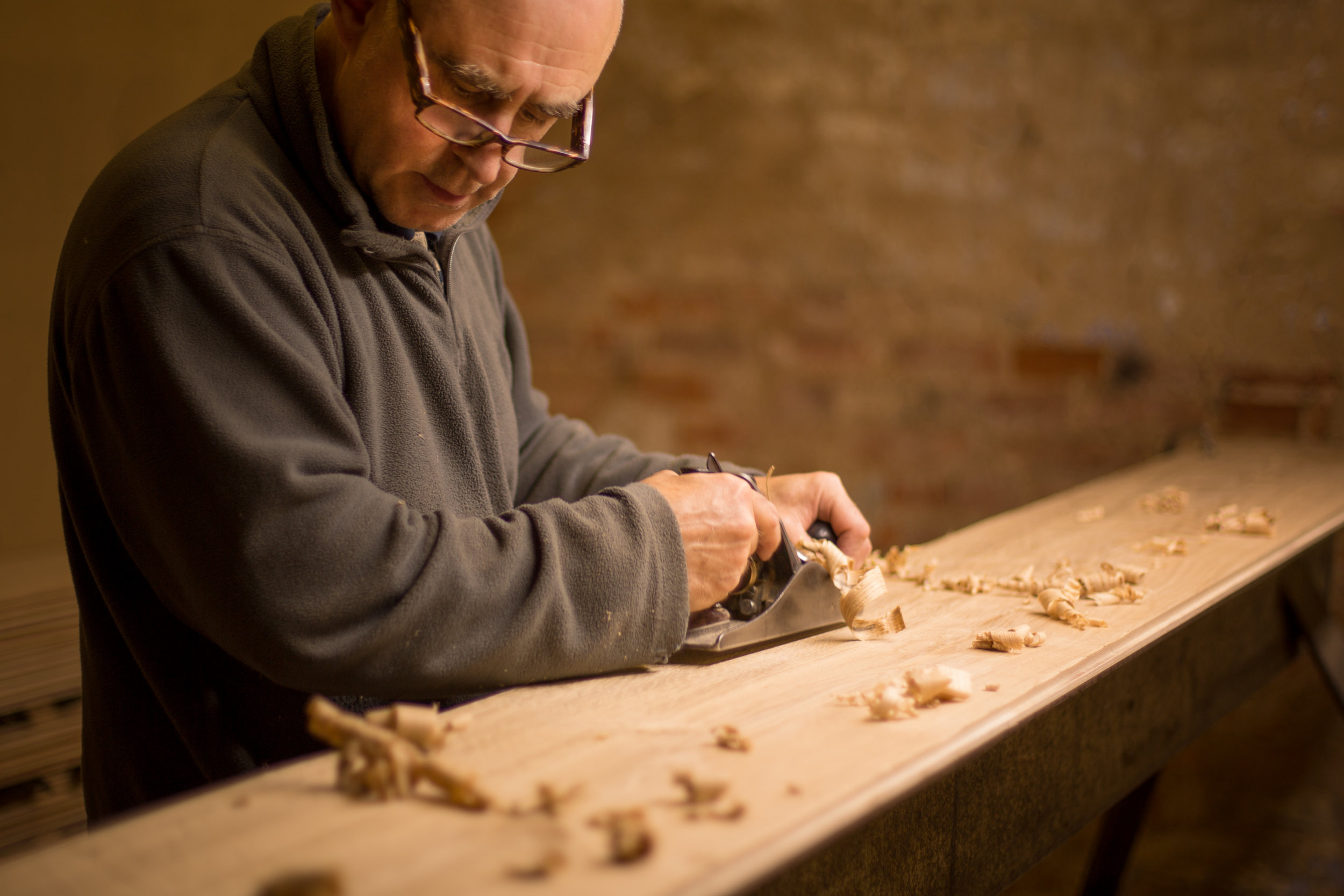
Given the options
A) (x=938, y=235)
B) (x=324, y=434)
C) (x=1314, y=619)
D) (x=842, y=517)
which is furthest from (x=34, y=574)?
(x=1314, y=619)

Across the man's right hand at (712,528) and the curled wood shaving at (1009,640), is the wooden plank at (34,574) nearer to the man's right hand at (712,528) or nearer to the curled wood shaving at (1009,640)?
the man's right hand at (712,528)

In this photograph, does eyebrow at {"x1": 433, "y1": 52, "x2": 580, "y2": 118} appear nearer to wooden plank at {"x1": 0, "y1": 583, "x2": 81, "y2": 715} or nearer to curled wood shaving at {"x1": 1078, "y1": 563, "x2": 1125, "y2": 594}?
curled wood shaving at {"x1": 1078, "y1": 563, "x2": 1125, "y2": 594}

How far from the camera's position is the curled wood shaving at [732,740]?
82cm

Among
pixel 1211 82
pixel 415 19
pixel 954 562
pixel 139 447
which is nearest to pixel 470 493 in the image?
pixel 139 447

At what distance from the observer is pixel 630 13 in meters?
2.81

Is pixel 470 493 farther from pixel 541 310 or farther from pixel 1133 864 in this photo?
pixel 1133 864

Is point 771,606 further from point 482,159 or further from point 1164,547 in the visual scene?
point 1164,547

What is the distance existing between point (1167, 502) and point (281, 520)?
5.22 ft

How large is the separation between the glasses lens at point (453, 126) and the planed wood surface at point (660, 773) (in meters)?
0.58

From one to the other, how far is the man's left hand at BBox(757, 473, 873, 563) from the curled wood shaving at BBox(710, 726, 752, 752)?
50 cm

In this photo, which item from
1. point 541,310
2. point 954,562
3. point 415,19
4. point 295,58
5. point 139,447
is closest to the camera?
point 139,447

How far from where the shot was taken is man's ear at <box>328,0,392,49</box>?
1007 millimetres

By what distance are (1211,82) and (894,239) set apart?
870 millimetres

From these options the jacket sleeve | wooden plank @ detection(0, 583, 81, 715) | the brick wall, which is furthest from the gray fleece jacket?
the brick wall
